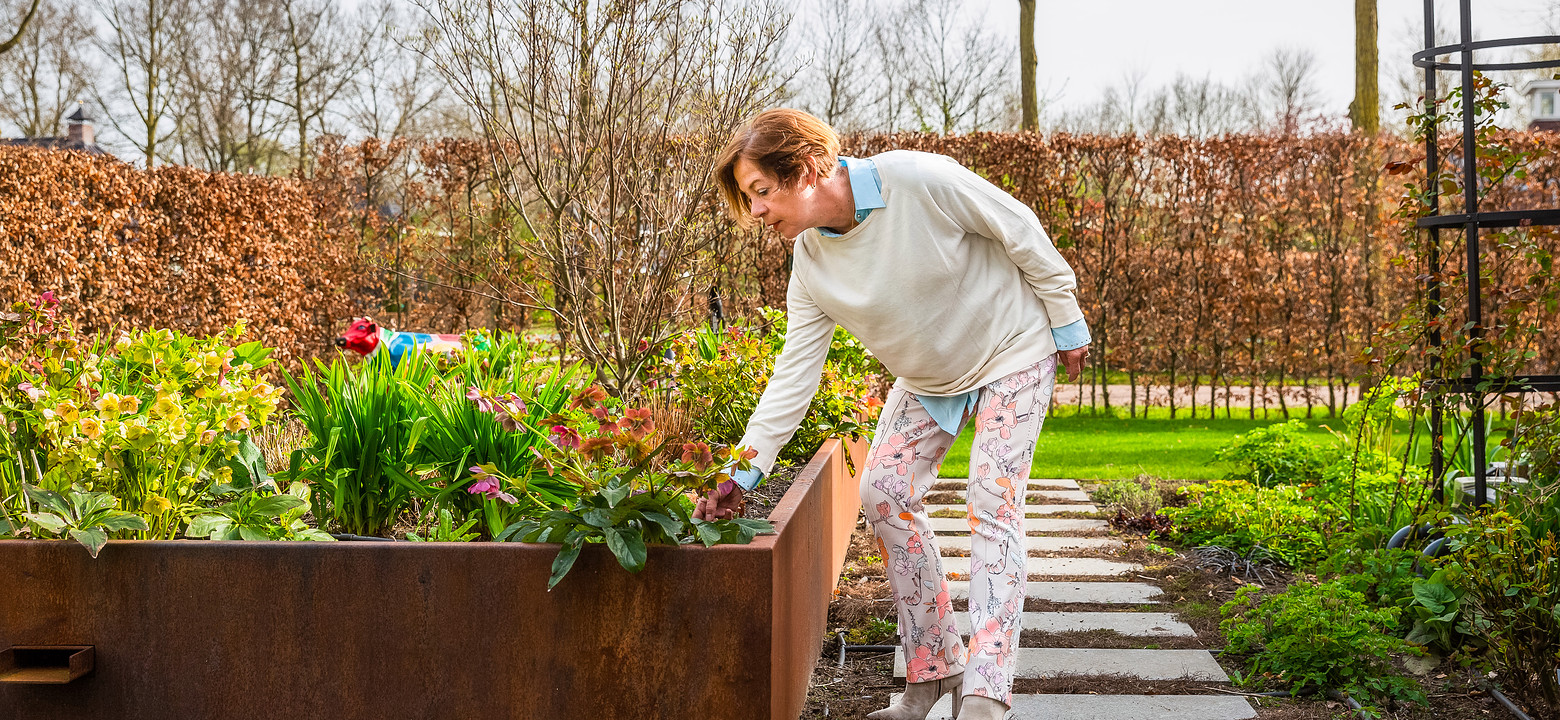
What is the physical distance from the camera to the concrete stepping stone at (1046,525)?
4719 millimetres

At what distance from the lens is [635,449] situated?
187 centimetres

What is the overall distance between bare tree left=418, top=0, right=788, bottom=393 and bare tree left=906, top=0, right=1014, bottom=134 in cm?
1171

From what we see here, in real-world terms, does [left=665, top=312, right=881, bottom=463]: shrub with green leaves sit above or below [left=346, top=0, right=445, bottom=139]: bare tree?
below

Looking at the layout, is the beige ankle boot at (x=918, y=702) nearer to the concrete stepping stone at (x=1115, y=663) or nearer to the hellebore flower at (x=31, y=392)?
the concrete stepping stone at (x=1115, y=663)

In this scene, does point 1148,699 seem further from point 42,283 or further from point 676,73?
point 42,283

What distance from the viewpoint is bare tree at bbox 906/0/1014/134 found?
15.6 m

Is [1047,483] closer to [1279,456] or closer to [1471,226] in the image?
[1279,456]

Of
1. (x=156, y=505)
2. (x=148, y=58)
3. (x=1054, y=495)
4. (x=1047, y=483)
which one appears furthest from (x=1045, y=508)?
(x=148, y=58)

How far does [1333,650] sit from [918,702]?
103 cm

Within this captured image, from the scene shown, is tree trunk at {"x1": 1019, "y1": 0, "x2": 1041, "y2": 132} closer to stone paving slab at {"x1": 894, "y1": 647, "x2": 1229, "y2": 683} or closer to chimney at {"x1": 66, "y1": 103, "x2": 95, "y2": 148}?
stone paving slab at {"x1": 894, "y1": 647, "x2": 1229, "y2": 683}

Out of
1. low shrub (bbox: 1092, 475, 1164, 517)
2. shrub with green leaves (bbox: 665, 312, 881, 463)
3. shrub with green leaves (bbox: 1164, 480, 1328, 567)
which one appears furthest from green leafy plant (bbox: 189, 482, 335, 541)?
low shrub (bbox: 1092, 475, 1164, 517)

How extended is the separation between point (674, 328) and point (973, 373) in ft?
8.64

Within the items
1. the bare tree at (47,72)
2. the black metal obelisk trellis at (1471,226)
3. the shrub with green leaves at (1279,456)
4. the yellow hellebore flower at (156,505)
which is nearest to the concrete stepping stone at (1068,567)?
the black metal obelisk trellis at (1471,226)

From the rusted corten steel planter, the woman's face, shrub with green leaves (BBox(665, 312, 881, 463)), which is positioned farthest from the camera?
shrub with green leaves (BBox(665, 312, 881, 463))
